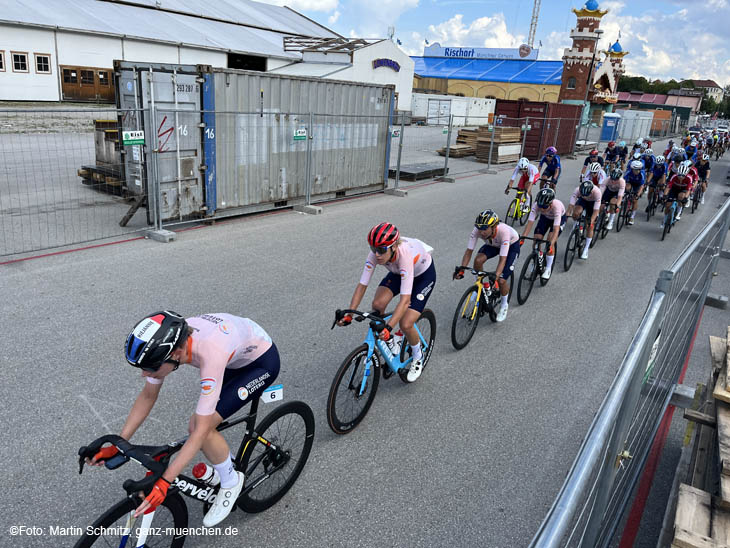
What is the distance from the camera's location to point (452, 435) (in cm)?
490

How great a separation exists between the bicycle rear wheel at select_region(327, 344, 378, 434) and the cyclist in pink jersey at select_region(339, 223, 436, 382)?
12.7 inches

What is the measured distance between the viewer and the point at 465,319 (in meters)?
6.57

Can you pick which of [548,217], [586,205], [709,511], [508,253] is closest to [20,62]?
[586,205]

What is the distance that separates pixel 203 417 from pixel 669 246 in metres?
12.6

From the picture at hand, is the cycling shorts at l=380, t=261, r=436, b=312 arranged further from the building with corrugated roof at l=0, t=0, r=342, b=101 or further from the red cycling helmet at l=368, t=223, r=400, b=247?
the building with corrugated roof at l=0, t=0, r=342, b=101

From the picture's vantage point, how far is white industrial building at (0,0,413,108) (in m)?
30.7

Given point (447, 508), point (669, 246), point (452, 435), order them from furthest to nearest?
point (669, 246) < point (452, 435) < point (447, 508)

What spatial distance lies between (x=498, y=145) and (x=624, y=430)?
76.1 ft

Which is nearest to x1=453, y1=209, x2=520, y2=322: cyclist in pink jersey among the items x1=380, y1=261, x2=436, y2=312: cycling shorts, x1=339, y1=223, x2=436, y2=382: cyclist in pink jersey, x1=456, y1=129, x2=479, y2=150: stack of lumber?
x1=380, y1=261, x2=436, y2=312: cycling shorts

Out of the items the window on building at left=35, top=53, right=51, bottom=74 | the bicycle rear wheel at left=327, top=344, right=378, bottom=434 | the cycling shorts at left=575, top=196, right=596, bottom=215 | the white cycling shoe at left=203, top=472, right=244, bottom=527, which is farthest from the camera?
the window on building at left=35, top=53, right=51, bottom=74

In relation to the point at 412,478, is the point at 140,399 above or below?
above

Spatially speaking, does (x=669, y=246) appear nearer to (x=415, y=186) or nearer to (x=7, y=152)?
(x=415, y=186)

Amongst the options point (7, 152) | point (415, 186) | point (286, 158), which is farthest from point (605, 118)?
point (7, 152)

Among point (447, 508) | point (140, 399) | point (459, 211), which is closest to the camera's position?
point (140, 399)
